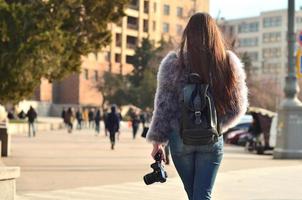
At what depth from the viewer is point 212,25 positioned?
14.6ft

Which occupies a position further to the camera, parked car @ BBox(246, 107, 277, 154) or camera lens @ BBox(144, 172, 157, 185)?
parked car @ BBox(246, 107, 277, 154)

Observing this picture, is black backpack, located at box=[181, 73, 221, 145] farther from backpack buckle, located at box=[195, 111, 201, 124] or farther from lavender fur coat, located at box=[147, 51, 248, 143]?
lavender fur coat, located at box=[147, 51, 248, 143]

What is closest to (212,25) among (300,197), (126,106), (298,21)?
(300,197)

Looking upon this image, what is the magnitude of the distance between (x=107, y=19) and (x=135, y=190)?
10.9 metres

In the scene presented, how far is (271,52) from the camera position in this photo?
471 ft

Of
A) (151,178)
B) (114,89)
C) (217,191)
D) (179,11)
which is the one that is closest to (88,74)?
(114,89)

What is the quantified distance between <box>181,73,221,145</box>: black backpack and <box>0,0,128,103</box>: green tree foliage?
13.8 m

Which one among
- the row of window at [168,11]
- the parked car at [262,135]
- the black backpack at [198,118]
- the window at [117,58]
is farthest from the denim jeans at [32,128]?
the window at [117,58]

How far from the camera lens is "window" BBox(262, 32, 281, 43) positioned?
142 m

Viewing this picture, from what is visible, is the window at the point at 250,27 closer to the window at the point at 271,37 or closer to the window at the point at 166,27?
the window at the point at 271,37

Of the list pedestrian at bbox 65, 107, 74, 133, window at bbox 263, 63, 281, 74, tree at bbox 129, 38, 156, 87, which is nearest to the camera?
pedestrian at bbox 65, 107, 74, 133

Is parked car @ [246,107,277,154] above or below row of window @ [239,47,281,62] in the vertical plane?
below

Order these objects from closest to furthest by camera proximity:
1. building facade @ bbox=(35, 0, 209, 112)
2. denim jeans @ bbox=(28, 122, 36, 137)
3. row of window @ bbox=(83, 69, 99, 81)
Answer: denim jeans @ bbox=(28, 122, 36, 137) < building facade @ bbox=(35, 0, 209, 112) < row of window @ bbox=(83, 69, 99, 81)

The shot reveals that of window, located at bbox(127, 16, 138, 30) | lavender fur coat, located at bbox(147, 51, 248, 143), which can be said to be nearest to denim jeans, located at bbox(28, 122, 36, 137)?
lavender fur coat, located at bbox(147, 51, 248, 143)
